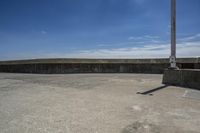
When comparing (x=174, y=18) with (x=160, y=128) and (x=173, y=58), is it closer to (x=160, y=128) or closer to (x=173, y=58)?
(x=173, y=58)

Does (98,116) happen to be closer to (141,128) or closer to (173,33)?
(141,128)

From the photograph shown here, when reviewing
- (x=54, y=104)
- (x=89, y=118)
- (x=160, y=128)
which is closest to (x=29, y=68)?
(x=54, y=104)

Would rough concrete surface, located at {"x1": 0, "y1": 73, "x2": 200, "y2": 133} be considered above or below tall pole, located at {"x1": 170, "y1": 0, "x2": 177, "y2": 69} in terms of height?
below

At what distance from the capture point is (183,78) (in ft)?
25.2

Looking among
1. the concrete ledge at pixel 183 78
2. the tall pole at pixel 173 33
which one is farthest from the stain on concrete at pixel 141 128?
the tall pole at pixel 173 33

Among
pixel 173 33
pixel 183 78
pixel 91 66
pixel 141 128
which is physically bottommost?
pixel 141 128

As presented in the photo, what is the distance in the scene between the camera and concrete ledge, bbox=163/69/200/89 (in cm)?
709

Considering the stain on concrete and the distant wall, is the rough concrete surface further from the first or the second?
the distant wall

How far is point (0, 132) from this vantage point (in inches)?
104

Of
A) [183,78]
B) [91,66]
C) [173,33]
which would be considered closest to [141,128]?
[183,78]

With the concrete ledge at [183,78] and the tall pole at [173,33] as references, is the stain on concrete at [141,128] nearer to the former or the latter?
the concrete ledge at [183,78]

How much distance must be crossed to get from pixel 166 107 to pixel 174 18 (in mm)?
5903

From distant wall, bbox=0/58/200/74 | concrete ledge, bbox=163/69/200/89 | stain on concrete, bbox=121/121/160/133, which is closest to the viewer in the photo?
stain on concrete, bbox=121/121/160/133

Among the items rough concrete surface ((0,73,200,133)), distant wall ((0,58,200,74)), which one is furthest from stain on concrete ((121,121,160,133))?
distant wall ((0,58,200,74))
